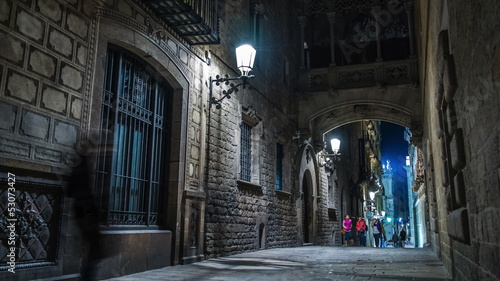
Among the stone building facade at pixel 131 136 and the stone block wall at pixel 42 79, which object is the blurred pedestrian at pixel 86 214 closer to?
the stone building facade at pixel 131 136

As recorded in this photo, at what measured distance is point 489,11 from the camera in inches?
74.7

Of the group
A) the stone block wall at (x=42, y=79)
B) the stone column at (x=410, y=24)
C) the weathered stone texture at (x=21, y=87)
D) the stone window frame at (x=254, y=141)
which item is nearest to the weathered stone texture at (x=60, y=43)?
the stone block wall at (x=42, y=79)

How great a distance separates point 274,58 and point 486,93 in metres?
11.7

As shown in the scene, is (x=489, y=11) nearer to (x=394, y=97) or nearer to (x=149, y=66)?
(x=149, y=66)

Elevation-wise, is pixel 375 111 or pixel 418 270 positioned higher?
pixel 375 111

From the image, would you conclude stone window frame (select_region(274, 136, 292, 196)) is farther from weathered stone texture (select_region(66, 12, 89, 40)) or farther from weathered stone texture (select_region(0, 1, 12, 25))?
weathered stone texture (select_region(0, 1, 12, 25))

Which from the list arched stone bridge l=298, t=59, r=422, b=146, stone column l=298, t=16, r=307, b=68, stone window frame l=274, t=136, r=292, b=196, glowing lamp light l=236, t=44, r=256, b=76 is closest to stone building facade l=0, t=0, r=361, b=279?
stone window frame l=274, t=136, r=292, b=196

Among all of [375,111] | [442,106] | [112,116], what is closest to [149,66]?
[112,116]

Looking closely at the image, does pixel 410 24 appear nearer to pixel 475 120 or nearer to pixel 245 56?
pixel 245 56
